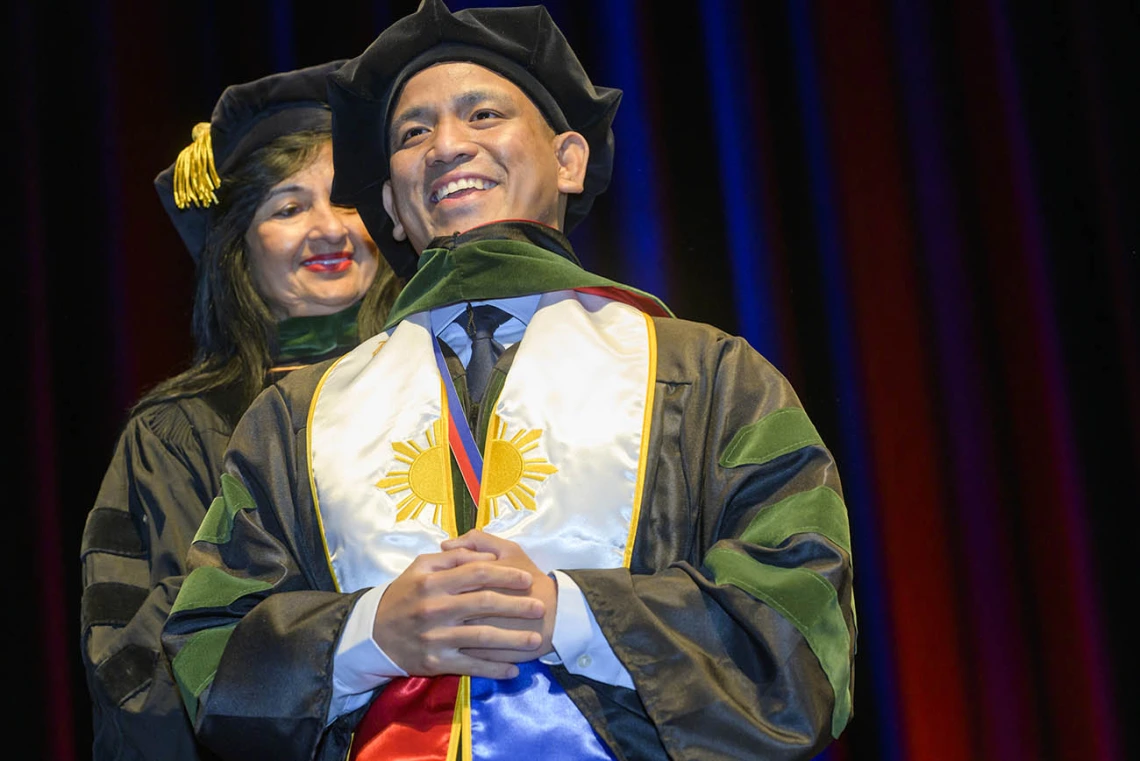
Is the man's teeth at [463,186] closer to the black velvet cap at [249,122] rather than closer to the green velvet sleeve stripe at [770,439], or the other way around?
the green velvet sleeve stripe at [770,439]

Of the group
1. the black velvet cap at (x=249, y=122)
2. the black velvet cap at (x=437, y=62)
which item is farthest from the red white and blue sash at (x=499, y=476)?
the black velvet cap at (x=249, y=122)

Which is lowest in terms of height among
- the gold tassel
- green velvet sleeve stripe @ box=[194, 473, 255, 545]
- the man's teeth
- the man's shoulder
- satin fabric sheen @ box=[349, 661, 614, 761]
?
satin fabric sheen @ box=[349, 661, 614, 761]

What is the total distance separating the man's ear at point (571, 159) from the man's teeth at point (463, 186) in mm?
181

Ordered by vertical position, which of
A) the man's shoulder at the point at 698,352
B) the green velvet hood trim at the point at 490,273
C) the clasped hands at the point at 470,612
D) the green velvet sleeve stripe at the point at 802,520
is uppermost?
the green velvet hood trim at the point at 490,273

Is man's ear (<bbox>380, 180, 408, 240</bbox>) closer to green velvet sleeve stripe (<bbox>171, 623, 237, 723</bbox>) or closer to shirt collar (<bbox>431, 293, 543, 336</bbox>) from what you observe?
shirt collar (<bbox>431, 293, 543, 336</bbox>)

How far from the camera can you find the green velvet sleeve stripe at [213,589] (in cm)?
157

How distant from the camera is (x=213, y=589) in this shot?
1581 mm

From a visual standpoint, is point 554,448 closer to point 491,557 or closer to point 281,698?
Answer: point 491,557

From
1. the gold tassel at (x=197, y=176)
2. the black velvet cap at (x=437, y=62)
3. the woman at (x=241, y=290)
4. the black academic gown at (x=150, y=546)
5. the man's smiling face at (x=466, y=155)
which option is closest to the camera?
the man's smiling face at (x=466, y=155)

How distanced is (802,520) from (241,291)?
5.31 ft

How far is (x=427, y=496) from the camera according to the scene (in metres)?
1.64

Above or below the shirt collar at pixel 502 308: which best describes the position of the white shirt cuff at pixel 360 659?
below

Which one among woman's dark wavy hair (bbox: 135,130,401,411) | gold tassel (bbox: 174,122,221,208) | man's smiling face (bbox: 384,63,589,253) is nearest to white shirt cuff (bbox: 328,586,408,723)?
man's smiling face (bbox: 384,63,589,253)

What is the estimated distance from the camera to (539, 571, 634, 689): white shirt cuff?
1.42 meters
